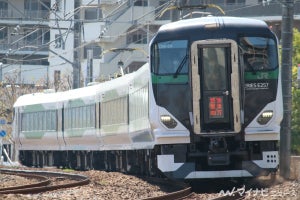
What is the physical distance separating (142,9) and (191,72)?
36953mm

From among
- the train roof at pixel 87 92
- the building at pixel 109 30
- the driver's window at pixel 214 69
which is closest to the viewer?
the driver's window at pixel 214 69

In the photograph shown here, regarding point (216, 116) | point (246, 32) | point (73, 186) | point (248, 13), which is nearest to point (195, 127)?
point (216, 116)

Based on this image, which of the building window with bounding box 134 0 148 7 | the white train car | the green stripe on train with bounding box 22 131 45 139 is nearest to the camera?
the white train car

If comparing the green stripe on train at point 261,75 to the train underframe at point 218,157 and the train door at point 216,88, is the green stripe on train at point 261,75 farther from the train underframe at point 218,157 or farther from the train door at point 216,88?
the train underframe at point 218,157

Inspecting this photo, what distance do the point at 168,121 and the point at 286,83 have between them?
3642 mm

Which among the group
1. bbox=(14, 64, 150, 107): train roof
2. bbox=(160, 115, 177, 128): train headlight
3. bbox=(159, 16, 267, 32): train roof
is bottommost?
bbox=(160, 115, 177, 128): train headlight

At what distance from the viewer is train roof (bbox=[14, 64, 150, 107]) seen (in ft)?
83.8

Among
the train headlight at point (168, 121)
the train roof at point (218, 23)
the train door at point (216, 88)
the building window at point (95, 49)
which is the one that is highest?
the building window at point (95, 49)

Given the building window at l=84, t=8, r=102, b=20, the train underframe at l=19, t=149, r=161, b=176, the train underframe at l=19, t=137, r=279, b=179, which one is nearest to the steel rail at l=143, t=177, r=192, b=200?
the train underframe at l=19, t=149, r=161, b=176

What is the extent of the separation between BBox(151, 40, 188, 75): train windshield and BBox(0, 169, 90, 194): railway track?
3.66m

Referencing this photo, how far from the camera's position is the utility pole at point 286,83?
21.1 meters

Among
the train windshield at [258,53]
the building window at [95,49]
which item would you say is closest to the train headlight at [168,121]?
the train windshield at [258,53]

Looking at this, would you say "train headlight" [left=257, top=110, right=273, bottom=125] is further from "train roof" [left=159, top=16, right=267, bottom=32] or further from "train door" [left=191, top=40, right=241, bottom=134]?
"train roof" [left=159, top=16, right=267, bottom=32]

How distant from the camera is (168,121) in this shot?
18656 mm
